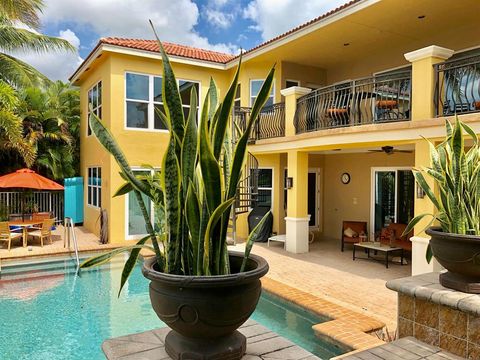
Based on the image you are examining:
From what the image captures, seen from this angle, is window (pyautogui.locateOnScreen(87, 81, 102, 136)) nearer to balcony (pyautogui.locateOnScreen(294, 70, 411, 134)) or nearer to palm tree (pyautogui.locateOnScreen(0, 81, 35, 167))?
palm tree (pyautogui.locateOnScreen(0, 81, 35, 167))

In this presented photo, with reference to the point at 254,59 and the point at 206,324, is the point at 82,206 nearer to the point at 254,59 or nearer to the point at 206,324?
the point at 254,59

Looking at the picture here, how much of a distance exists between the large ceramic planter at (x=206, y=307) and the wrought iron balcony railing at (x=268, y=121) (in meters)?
10.2

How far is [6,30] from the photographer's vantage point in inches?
609

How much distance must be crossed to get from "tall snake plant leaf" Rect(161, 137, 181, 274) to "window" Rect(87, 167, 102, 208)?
41.9 ft

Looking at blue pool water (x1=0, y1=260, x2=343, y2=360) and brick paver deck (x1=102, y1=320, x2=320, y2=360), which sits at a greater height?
brick paver deck (x1=102, y1=320, x2=320, y2=360)

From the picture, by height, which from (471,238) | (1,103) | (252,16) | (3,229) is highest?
(252,16)

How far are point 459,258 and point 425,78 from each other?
5.01 m

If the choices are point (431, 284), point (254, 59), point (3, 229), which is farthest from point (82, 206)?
point (431, 284)

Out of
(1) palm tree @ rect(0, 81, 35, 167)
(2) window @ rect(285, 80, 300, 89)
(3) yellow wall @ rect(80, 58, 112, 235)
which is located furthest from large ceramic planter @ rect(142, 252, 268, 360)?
(1) palm tree @ rect(0, 81, 35, 167)

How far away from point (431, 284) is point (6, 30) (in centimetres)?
1789

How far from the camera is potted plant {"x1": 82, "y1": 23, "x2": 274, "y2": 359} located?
204 centimetres

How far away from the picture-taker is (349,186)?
1319 centimetres

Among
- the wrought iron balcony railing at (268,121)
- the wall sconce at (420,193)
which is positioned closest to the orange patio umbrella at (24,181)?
the wrought iron balcony railing at (268,121)

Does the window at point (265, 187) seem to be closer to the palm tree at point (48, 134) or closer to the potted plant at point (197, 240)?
the palm tree at point (48, 134)
